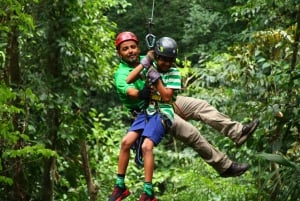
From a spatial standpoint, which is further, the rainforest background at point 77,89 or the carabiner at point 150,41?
the rainforest background at point 77,89

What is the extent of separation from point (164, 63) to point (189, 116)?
0.63 metres

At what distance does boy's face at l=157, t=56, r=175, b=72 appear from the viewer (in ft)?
13.1

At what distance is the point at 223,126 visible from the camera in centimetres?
430

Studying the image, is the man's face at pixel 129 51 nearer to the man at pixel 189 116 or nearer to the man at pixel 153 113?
the man at pixel 189 116

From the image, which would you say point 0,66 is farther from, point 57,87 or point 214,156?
point 214,156

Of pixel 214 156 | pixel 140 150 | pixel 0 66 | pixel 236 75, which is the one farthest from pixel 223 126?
pixel 0 66

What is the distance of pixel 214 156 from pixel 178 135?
0.30m

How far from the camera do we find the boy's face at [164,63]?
3.99 m

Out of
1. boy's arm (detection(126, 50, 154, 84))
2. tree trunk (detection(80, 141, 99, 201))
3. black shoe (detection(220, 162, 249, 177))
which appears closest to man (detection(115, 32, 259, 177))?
black shoe (detection(220, 162, 249, 177))

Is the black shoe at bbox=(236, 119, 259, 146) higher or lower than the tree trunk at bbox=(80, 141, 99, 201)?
higher

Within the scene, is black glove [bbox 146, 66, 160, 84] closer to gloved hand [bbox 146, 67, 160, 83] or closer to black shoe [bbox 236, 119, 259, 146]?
gloved hand [bbox 146, 67, 160, 83]

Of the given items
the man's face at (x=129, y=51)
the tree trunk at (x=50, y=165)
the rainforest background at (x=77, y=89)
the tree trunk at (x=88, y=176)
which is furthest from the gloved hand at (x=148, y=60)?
the tree trunk at (x=88, y=176)

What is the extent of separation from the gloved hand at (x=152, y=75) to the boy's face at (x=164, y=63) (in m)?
0.11

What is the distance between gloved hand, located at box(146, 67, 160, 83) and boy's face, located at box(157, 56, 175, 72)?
11 cm
